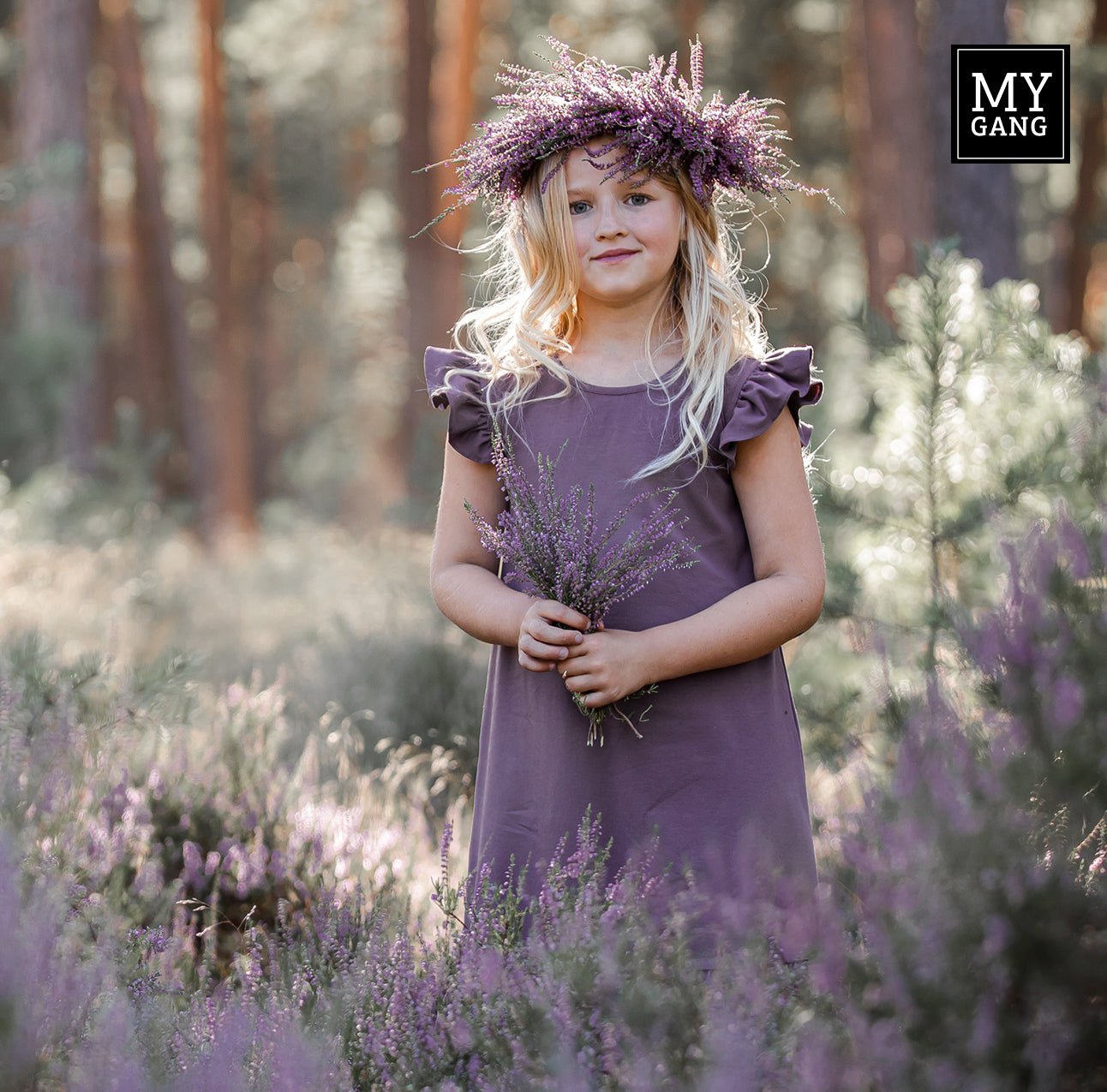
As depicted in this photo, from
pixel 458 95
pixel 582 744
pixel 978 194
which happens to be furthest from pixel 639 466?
pixel 458 95

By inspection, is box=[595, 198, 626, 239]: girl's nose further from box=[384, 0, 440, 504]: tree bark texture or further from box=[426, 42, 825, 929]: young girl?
box=[384, 0, 440, 504]: tree bark texture

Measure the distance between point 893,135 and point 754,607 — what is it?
896 centimetres

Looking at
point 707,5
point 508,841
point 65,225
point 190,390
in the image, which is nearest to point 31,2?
point 65,225

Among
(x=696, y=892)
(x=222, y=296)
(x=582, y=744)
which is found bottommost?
(x=696, y=892)

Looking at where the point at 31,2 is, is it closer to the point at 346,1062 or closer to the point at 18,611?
the point at 18,611

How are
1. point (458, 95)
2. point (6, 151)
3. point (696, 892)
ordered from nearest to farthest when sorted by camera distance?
1. point (696, 892)
2. point (458, 95)
3. point (6, 151)

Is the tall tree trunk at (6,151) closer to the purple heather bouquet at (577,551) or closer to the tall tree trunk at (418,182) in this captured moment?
the tall tree trunk at (418,182)

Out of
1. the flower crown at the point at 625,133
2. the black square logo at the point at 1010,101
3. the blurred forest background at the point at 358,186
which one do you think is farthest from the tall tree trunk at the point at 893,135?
the flower crown at the point at 625,133

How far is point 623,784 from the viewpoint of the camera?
224cm

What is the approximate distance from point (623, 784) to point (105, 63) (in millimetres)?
19690

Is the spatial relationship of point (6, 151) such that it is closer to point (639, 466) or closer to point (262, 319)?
point (262, 319)

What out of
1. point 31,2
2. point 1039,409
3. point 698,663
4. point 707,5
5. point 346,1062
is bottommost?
point 346,1062

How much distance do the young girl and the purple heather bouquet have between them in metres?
0.05

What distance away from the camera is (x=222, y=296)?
17.5 metres
